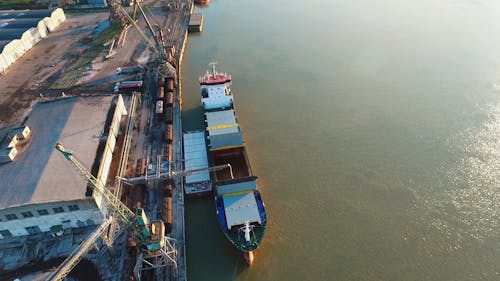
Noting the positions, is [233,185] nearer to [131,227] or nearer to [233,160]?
[233,160]

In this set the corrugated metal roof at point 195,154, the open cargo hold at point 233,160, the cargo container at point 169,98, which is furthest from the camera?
the cargo container at point 169,98

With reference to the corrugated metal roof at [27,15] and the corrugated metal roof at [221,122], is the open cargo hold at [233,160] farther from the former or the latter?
the corrugated metal roof at [27,15]

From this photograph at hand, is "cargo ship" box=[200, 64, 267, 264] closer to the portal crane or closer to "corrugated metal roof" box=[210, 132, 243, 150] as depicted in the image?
"corrugated metal roof" box=[210, 132, 243, 150]

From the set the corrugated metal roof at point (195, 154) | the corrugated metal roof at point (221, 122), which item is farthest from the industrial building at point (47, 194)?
the corrugated metal roof at point (221, 122)

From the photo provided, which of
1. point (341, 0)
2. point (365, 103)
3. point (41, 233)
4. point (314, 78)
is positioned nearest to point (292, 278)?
point (41, 233)

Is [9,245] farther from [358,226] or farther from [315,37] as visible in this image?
[315,37]

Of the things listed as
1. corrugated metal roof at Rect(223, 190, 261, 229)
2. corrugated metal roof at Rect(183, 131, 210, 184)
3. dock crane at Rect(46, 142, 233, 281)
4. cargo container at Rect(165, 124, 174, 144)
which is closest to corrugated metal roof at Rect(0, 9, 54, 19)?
cargo container at Rect(165, 124, 174, 144)

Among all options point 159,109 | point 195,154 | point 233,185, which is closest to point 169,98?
point 159,109
